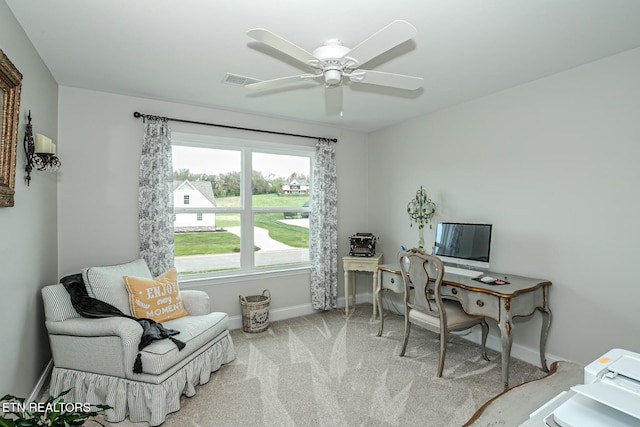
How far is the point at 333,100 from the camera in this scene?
3268 millimetres

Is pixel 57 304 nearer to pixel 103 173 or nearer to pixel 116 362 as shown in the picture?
pixel 116 362

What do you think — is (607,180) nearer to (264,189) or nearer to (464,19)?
(464,19)

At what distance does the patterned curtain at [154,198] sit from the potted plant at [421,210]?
275 centimetres

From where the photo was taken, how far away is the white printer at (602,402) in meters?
0.80

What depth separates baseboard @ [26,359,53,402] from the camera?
221cm

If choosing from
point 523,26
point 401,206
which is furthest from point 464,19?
point 401,206

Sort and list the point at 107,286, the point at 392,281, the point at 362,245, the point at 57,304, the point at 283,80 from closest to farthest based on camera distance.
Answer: the point at 283,80 → the point at 57,304 → the point at 107,286 → the point at 392,281 → the point at 362,245

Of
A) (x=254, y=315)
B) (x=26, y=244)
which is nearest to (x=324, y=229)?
(x=254, y=315)

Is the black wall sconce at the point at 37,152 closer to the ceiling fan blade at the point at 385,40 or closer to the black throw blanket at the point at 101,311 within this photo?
the black throw blanket at the point at 101,311

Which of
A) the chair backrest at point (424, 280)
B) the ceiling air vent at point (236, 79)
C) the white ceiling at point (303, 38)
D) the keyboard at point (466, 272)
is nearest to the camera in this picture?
the white ceiling at point (303, 38)

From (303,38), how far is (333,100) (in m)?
1.18

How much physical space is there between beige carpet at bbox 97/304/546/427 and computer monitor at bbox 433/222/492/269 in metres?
0.89

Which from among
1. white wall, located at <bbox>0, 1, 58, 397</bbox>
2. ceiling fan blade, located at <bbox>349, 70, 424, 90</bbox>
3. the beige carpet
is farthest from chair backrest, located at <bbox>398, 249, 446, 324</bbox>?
white wall, located at <bbox>0, 1, 58, 397</bbox>

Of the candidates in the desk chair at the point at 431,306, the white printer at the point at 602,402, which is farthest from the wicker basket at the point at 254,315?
the white printer at the point at 602,402
